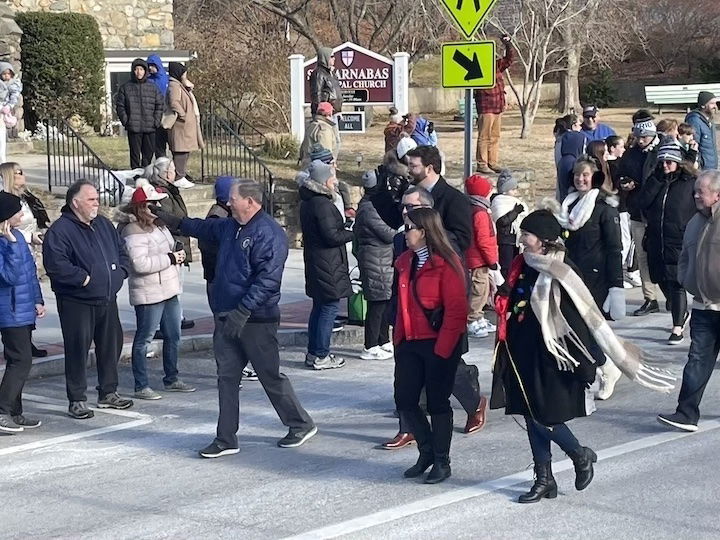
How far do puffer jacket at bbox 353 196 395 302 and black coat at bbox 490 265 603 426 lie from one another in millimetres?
3803

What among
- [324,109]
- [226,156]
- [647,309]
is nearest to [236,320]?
[647,309]

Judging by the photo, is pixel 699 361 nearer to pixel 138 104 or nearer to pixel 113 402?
pixel 113 402

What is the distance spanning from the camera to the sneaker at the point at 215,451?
28.6 ft

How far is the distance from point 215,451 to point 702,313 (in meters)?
3.41

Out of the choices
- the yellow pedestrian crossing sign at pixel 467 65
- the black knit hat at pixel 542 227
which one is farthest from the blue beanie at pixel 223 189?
the yellow pedestrian crossing sign at pixel 467 65

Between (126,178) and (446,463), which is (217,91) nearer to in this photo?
(126,178)

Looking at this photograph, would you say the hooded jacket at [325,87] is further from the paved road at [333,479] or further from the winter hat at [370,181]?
the paved road at [333,479]

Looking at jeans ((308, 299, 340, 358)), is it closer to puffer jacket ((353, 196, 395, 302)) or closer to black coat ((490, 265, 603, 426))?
puffer jacket ((353, 196, 395, 302))

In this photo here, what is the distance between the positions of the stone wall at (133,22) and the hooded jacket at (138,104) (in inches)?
342

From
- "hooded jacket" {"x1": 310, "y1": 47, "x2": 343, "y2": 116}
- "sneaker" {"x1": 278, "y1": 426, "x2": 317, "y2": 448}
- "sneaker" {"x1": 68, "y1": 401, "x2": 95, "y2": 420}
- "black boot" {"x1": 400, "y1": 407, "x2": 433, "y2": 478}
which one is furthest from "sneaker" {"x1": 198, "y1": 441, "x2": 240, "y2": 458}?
"hooded jacket" {"x1": 310, "y1": 47, "x2": 343, "y2": 116}

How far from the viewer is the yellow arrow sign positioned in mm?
13289

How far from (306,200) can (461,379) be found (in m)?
2.91

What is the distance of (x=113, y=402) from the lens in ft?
33.3

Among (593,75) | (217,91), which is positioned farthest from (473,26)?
(593,75)
